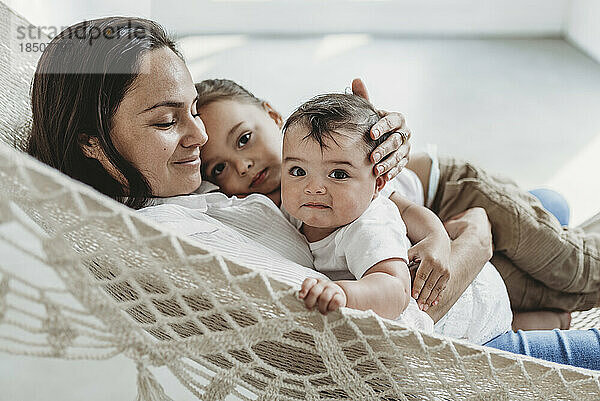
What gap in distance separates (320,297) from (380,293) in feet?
0.40

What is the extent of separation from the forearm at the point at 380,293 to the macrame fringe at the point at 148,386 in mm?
287

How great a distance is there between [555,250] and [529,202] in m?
0.12

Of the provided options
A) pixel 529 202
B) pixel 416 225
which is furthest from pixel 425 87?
pixel 416 225

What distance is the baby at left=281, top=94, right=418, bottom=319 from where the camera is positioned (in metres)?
1.08

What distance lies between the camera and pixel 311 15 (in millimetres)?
4426

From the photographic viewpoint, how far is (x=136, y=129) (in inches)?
47.6

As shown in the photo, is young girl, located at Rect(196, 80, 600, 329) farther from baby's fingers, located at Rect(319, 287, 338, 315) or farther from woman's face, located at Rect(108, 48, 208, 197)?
baby's fingers, located at Rect(319, 287, 338, 315)

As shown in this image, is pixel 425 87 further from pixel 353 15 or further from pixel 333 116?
pixel 333 116

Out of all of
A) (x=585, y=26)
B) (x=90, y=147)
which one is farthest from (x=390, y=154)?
(x=585, y=26)

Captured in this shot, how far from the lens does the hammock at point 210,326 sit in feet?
2.80

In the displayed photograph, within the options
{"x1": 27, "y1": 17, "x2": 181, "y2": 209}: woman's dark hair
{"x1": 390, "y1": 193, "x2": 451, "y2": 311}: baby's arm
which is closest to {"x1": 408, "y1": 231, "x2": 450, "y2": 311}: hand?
{"x1": 390, "y1": 193, "x2": 451, "y2": 311}: baby's arm

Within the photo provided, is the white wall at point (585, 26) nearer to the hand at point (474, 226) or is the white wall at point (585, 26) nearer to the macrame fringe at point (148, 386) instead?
the hand at point (474, 226)

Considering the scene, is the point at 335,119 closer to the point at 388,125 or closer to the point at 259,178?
the point at 388,125

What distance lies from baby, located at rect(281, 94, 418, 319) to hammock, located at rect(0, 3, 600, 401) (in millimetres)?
108
